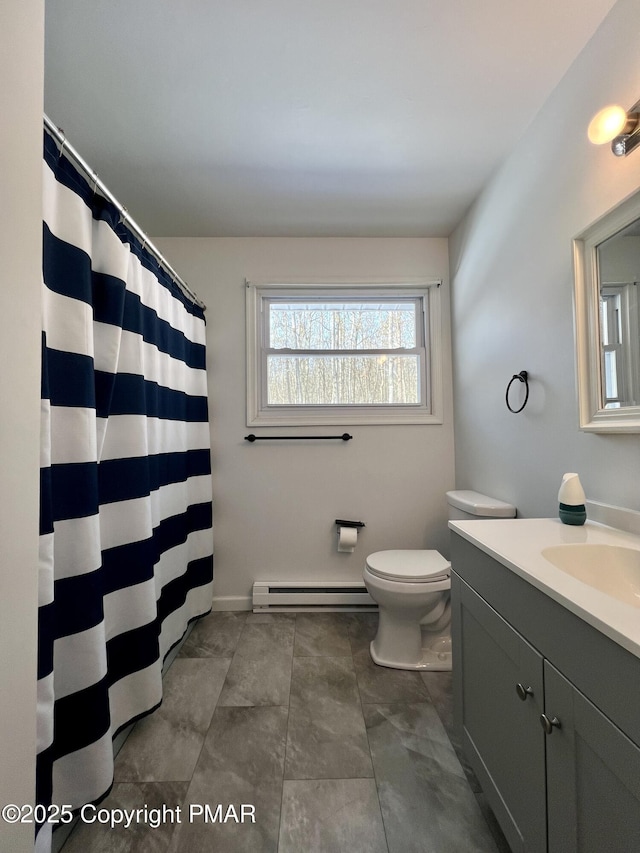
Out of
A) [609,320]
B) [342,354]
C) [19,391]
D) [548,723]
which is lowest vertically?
[548,723]

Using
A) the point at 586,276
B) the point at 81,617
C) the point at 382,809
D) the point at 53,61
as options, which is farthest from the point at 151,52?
the point at 382,809

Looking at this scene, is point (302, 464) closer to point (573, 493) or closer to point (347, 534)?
point (347, 534)

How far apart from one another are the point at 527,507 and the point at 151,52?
2111 mm

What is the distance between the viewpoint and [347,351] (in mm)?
2352

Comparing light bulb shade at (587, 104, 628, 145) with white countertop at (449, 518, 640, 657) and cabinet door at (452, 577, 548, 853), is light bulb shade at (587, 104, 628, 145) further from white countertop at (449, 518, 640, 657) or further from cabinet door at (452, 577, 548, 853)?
cabinet door at (452, 577, 548, 853)

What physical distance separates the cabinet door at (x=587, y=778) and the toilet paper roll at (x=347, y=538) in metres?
1.46

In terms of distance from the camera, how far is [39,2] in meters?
0.60

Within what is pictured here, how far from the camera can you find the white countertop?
578mm

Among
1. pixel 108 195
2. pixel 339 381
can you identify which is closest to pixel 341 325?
pixel 339 381

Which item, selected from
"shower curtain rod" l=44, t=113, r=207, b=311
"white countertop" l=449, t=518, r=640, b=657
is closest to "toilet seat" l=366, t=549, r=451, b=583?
"white countertop" l=449, t=518, r=640, b=657

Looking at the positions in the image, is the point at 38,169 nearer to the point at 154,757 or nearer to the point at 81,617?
the point at 81,617

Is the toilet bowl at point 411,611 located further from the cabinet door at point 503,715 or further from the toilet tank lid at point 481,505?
the cabinet door at point 503,715

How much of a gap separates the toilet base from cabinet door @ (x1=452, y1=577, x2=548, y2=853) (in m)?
0.53

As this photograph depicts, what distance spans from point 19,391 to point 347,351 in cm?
195
